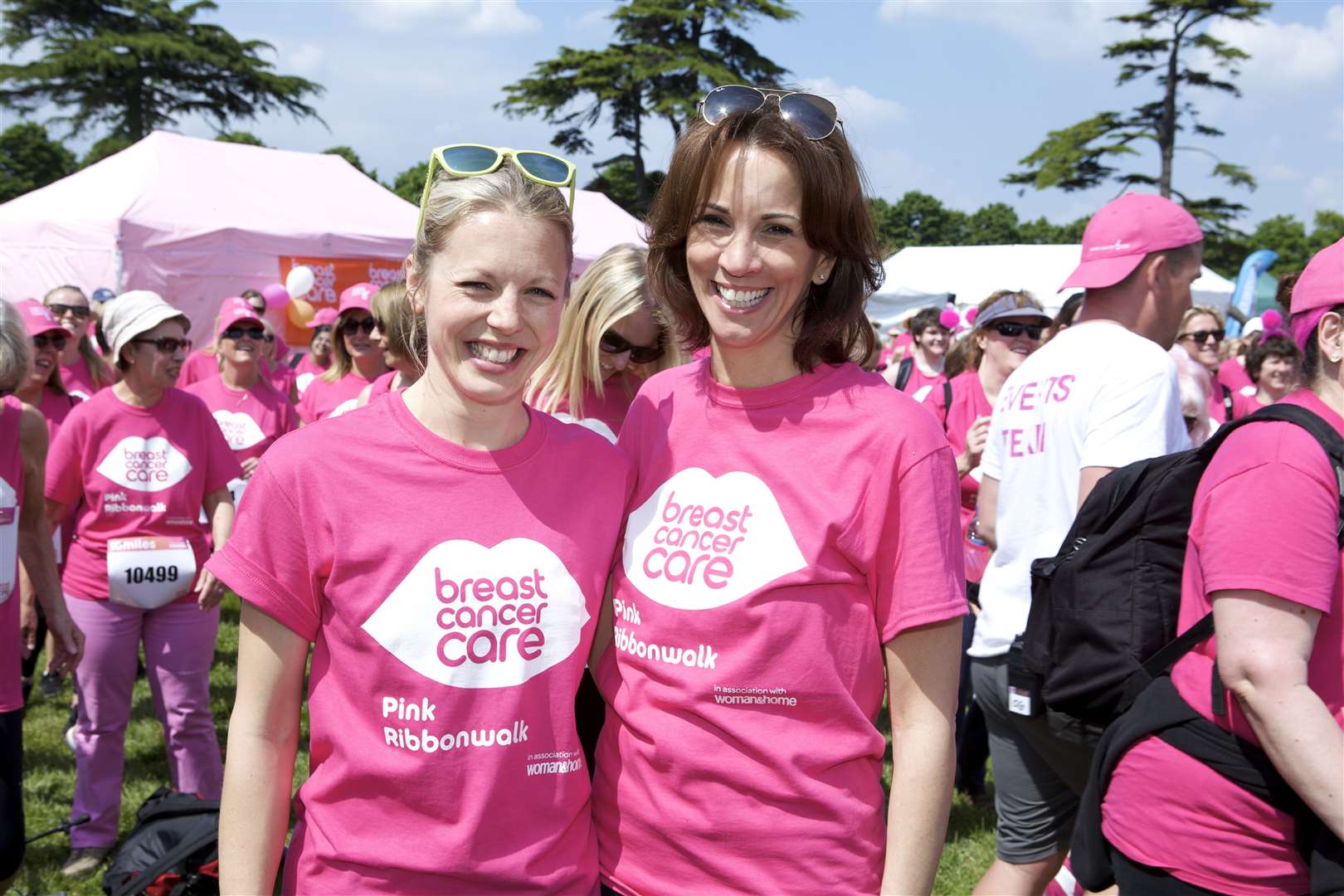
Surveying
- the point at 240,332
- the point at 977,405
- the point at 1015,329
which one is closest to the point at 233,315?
the point at 240,332

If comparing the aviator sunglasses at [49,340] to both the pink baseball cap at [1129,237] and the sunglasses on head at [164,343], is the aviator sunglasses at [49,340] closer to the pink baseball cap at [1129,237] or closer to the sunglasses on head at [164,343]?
the sunglasses on head at [164,343]

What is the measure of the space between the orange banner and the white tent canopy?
9.06 m

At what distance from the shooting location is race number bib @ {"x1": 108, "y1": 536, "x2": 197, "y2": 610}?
435 cm

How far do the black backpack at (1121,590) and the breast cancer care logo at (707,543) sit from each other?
35.9 inches

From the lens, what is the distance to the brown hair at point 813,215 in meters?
1.77

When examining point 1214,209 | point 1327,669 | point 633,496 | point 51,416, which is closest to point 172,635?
point 51,416

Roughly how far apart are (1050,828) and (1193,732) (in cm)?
119

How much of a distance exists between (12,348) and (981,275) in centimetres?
1879

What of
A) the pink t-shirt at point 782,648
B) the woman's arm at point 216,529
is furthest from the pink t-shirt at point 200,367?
the pink t-shirt at point 782,648

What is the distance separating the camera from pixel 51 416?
5.78 m

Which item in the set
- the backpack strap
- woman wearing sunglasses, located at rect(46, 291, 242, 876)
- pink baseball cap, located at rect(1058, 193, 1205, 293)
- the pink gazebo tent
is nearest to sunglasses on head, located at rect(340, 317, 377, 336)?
woman wearing sunglasses, located at rect(46, 291, 242, 876)

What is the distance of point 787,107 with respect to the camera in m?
1.78

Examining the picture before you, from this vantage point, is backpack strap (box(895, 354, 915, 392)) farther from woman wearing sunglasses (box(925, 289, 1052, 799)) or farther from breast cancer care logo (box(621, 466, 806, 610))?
breast cancer care logo (box(621, 466, 806, 610))

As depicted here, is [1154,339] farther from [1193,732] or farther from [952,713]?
[952,713]
